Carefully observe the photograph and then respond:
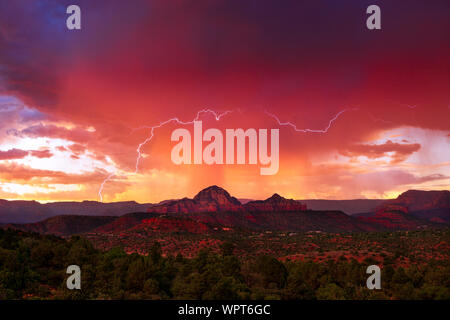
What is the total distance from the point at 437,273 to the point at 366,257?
1842 cm

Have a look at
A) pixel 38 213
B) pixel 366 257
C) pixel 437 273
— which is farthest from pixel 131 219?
pixel 437 273

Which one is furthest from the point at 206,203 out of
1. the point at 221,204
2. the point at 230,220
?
the point at 230,220

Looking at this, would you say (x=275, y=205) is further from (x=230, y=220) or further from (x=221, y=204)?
(x=230, y=220)

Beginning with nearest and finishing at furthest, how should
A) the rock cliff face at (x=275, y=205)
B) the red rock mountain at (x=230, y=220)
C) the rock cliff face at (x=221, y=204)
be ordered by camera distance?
the red rock mountain at (x=230, y=220) → the rock cliff face at (x=275, y=205) → the rock cliff face at (x=221, y=204)

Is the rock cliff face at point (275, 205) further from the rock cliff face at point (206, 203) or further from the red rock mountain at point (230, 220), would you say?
the rock cliff face at point (206, 203)

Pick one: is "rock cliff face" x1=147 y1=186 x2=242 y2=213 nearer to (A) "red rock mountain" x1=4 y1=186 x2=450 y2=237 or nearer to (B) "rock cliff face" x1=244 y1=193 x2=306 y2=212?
(A) "red rock mountain" x1=4 y1=186 x2=450 y2=237

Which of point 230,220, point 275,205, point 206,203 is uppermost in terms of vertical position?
point 206,203

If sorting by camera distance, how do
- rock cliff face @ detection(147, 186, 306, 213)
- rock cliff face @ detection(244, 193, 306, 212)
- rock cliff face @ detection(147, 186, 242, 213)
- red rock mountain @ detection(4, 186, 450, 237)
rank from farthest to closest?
rock cliff face @ detection(147, 186, 242, 213)
rock cliff face @ detection(147, 186, 306, 213)
rock cliff face @ detection(244, 193, 306, 212)
red rock mountain @ detection(4, 186, 450, 237)

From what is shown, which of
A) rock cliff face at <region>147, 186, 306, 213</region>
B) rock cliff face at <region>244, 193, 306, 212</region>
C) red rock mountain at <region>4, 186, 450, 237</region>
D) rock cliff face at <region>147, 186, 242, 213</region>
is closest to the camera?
red rock mountain at <region>4, 186, 450, 237</region>

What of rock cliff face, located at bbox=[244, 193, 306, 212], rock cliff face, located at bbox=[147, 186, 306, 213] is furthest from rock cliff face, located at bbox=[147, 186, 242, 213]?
rock cliff face, located at bbox=[244, 193, 306, 212]

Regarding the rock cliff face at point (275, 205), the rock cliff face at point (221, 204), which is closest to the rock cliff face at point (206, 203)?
the rock cliff face at point (221, 204)
